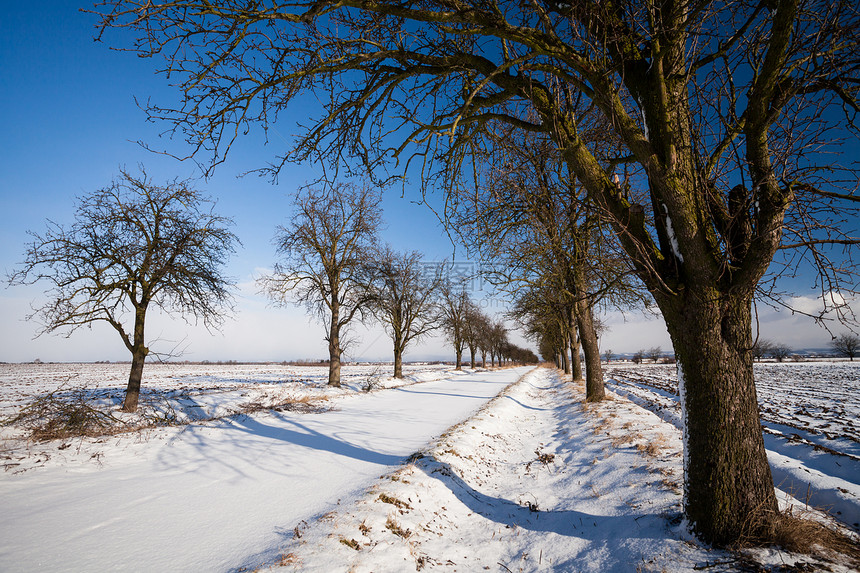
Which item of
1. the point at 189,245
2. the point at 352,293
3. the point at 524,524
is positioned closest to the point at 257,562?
the point at 524,524

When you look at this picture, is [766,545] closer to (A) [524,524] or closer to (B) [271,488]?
(A) [524,524]

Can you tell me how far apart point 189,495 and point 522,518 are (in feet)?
12.7

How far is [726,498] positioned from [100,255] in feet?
45.4

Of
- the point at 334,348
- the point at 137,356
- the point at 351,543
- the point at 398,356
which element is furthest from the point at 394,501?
the point at 398,356

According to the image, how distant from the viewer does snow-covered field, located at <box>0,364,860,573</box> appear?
9.03ft

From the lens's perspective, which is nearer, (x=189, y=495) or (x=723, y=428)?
(x=723, y=428)

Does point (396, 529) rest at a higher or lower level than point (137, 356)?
lower

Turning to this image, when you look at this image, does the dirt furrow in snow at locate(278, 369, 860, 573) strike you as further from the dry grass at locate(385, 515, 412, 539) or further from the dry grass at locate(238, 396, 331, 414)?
the dry grass at locate(238, 396, 331, 414)

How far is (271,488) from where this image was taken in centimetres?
421

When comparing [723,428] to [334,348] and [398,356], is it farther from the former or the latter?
[398,356]

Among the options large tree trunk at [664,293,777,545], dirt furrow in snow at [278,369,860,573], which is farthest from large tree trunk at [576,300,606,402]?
large tree trunk at [664,293,777,545]

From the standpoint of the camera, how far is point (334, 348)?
54.5ft

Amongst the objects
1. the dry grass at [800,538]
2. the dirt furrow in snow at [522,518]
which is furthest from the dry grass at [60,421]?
the dry grass at [800,538]

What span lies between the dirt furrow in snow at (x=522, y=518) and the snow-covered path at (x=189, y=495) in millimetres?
524
